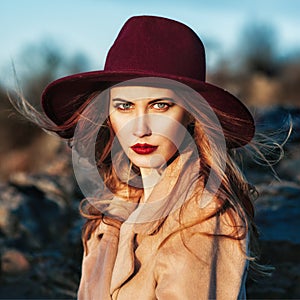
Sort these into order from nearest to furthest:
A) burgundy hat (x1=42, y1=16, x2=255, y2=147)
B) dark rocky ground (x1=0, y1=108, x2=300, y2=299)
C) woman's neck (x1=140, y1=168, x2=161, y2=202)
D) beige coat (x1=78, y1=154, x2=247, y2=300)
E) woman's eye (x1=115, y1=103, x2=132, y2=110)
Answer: beige coat (x1=78, y1=154, x2=247, y2=300) < burgundy hat (x1=42, y1=16, x2=255, y2=147) < woman's eye (x1=115, y1=103, x2=132, y2=110) < woman's neck (x1=140, y1=168, x2=161, y2=202) < dark rocky ground (x1=0, y1=108, x2=300, y2=299)

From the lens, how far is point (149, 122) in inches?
107

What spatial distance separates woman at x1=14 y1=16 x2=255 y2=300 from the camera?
2625 millimetres

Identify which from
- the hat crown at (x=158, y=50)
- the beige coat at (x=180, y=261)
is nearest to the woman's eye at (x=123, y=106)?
the hat crown at (x=158, y=50)

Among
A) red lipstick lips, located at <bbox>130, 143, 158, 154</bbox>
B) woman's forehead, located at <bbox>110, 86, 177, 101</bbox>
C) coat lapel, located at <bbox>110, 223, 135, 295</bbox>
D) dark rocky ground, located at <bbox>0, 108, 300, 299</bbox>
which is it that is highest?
woman's forehead, located at <bbox>110, 86, 177, 101</bbox>

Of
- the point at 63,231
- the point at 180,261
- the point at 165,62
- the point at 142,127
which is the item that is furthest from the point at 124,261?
the point at 63,231

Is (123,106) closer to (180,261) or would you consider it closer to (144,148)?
(144,148)

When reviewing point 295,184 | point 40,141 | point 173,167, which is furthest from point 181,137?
point 40,141

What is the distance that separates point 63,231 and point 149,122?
269cm

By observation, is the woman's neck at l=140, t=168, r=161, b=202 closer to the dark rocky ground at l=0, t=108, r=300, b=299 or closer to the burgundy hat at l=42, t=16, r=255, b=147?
the burgundy hat at l=42, t=16, r=255, b=147

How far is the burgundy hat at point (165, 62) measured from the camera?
8.86ft

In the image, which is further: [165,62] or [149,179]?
[149,179]

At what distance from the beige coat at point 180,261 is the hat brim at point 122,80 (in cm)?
36

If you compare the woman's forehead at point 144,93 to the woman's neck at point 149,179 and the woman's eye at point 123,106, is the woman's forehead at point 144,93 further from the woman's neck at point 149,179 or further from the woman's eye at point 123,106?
the woman's neck at point 149,179

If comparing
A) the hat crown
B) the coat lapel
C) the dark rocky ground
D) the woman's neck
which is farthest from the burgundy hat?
the dark rocky ground
